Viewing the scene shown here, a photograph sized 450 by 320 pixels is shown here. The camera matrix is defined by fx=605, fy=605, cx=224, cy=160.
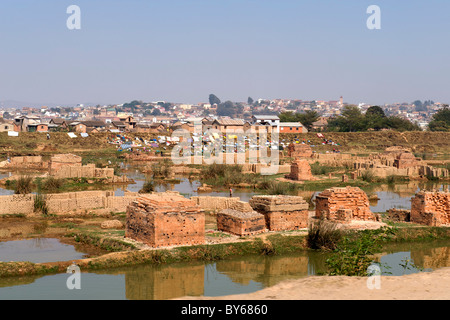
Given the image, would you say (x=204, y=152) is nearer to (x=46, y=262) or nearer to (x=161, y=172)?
(x=161, y=172)

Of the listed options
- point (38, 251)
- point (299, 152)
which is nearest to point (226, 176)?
point (299, 152)

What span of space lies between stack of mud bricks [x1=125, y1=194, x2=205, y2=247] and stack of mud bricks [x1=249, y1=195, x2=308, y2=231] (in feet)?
9.67

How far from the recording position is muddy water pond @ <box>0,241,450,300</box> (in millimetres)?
13523

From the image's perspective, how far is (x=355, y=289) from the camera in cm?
1244

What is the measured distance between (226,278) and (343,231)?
5.47m

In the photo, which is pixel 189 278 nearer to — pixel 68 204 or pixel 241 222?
pixel 241 222

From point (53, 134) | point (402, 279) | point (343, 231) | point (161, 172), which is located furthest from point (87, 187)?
point (53, 134)

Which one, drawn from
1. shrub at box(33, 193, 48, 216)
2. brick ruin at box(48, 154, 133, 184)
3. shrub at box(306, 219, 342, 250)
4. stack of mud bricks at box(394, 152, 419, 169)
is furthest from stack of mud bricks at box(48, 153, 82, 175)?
stack of mud bricks at box(394, 152, 419, 169)

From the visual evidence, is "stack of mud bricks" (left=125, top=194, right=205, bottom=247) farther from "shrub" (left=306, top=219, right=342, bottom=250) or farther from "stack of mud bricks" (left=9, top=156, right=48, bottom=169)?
"stack of mud bricks" (left=9, top=156, right=48, bottom=169)

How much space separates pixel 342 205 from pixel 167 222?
24.0 ft

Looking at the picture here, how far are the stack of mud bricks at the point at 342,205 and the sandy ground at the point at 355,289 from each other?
7079 mm

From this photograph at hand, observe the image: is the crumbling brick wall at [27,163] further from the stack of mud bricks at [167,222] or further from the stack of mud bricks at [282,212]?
the stack of mud bricks at [167,222]
